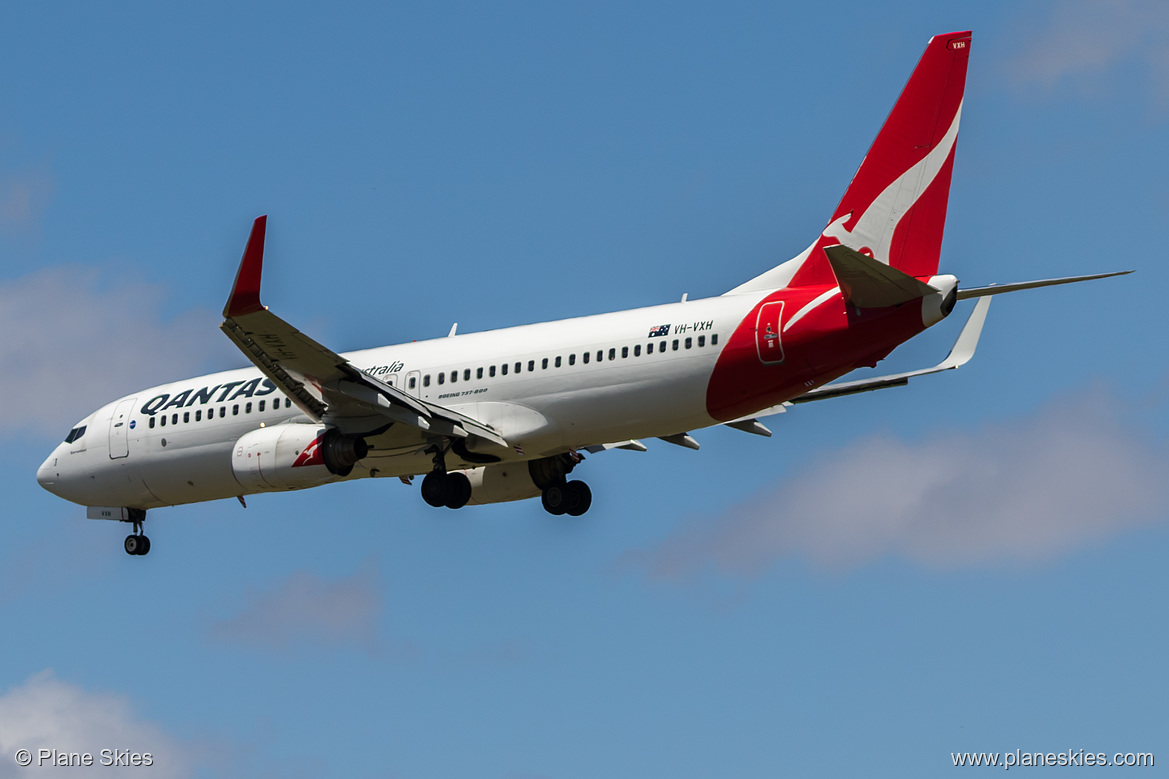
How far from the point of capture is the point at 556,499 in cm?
3881

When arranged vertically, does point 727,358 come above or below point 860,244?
below

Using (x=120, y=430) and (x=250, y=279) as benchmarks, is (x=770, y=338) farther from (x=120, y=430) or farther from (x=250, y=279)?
(x=120, y=430)

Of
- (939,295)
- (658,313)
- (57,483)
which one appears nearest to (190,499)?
(57,483)

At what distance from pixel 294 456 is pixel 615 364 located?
24.9 ft

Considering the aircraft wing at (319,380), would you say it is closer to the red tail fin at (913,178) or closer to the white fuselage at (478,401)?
the white fuselage at (478,401)

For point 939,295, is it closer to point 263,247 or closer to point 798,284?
point 798,284

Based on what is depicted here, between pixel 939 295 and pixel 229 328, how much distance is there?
14.0 metres

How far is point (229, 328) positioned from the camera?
32750mm

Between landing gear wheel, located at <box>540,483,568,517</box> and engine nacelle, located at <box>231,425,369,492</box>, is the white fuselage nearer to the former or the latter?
engine nacelle, located at <box>231,425,369,492</box>

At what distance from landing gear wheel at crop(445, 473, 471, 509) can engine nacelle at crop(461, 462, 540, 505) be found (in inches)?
109

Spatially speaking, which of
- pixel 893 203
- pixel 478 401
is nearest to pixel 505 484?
pixel 478 401

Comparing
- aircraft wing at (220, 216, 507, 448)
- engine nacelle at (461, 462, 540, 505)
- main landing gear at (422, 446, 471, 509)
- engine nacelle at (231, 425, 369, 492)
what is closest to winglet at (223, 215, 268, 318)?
aircraft wing at (220, 216, 507, 448)

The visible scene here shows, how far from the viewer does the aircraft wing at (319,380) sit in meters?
32.3

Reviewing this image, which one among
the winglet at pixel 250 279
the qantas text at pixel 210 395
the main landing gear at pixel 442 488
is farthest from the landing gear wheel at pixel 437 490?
the winglet at pixel 250 279
